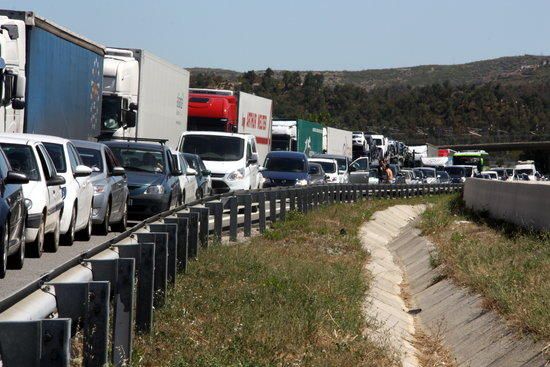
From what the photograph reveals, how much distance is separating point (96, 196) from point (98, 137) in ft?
35.7

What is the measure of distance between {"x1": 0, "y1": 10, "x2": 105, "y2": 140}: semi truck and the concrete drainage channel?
21.8ft

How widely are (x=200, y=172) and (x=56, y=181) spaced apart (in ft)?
45.7

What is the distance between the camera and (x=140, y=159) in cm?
2502

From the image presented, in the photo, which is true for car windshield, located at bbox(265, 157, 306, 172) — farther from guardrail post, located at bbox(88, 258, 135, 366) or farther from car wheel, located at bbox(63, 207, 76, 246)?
guardrail post, located at bbox(88, 258, 135, 366)

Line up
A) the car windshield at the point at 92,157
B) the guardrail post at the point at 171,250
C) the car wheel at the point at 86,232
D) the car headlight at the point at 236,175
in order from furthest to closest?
the car headlight at the point at 236,175 → the car windshield at the point at 92,157 → the car wheel at the point at 86,232 → the guardrail post at the point at 171,250

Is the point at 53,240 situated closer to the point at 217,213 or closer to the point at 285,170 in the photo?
the point at 217,213

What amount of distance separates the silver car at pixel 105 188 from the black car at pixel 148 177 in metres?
1.44

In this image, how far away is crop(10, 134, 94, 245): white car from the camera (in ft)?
56.6

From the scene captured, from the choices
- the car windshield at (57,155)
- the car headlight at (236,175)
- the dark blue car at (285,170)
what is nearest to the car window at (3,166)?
the car windshield at (57,155)

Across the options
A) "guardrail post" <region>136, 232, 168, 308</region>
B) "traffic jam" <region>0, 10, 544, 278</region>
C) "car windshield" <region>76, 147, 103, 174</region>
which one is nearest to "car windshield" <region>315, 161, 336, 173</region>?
"traffic jam" <region>0, 10, 544, 278</region>

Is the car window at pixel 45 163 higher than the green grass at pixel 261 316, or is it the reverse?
the car window at pixel 45 163

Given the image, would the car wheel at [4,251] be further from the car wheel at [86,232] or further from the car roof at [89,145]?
the car roof at [89,145]

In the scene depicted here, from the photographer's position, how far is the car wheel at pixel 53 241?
16.3 m

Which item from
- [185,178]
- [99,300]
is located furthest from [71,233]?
[99,300]
